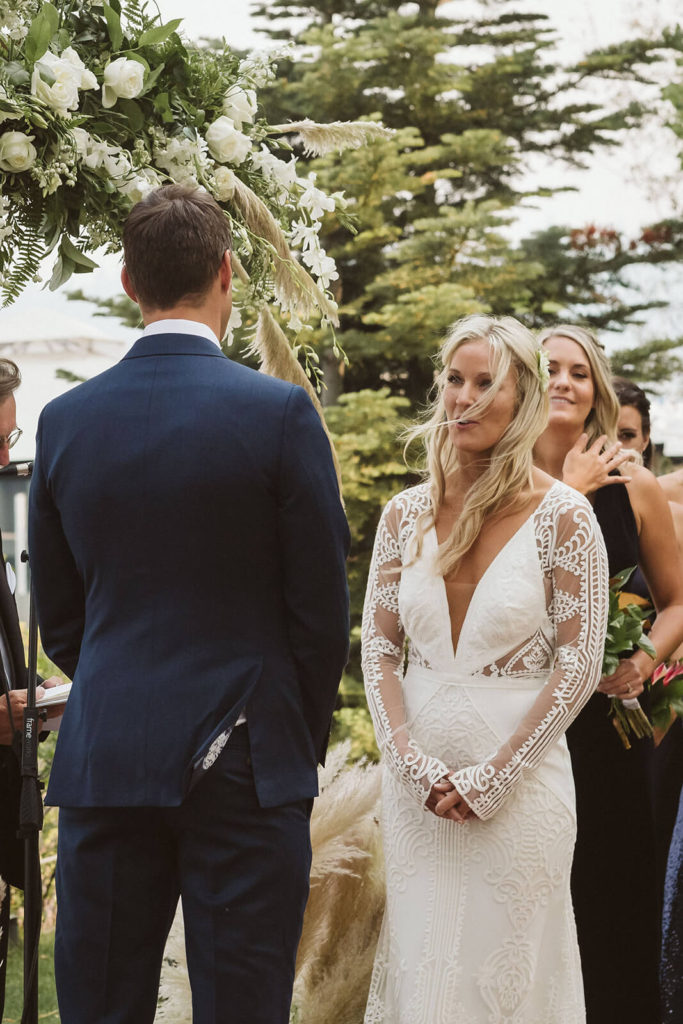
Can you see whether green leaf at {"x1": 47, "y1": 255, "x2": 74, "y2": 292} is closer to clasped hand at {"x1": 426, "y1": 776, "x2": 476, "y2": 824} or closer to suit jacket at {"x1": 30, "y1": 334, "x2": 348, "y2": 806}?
suit jacket at {"x1": 30, "y1": 334, "x2": 348, "y2": 806}

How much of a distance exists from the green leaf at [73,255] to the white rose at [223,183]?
12.9 inches

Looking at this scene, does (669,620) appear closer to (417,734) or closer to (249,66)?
(417,734)

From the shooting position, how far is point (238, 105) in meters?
2.61

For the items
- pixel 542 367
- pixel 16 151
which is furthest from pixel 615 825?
pixel 16 151

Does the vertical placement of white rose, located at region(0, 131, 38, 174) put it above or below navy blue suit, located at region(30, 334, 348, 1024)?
above

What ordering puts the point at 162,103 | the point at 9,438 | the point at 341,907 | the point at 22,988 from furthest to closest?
the point at 22,988
the point at 341,907
the point at 9,438
the point at 162,103

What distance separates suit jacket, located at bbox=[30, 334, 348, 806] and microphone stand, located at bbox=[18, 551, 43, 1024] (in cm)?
38

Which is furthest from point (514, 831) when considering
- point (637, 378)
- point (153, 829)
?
point (637, 378)

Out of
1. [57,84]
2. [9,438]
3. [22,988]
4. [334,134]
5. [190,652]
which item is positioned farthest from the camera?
[22,988]

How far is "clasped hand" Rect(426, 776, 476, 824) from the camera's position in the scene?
246cm

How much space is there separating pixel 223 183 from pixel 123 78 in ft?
1.03

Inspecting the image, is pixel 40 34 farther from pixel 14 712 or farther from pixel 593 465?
pixel 593 465

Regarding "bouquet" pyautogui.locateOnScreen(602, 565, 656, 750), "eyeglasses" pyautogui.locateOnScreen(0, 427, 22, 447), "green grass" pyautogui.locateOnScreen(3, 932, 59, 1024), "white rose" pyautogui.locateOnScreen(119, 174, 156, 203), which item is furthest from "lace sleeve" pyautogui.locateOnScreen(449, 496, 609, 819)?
"green grass" pyautogui.locateOnScreen(3, 932, 59, 1024)

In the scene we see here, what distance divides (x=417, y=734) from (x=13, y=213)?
1494 millimetres
